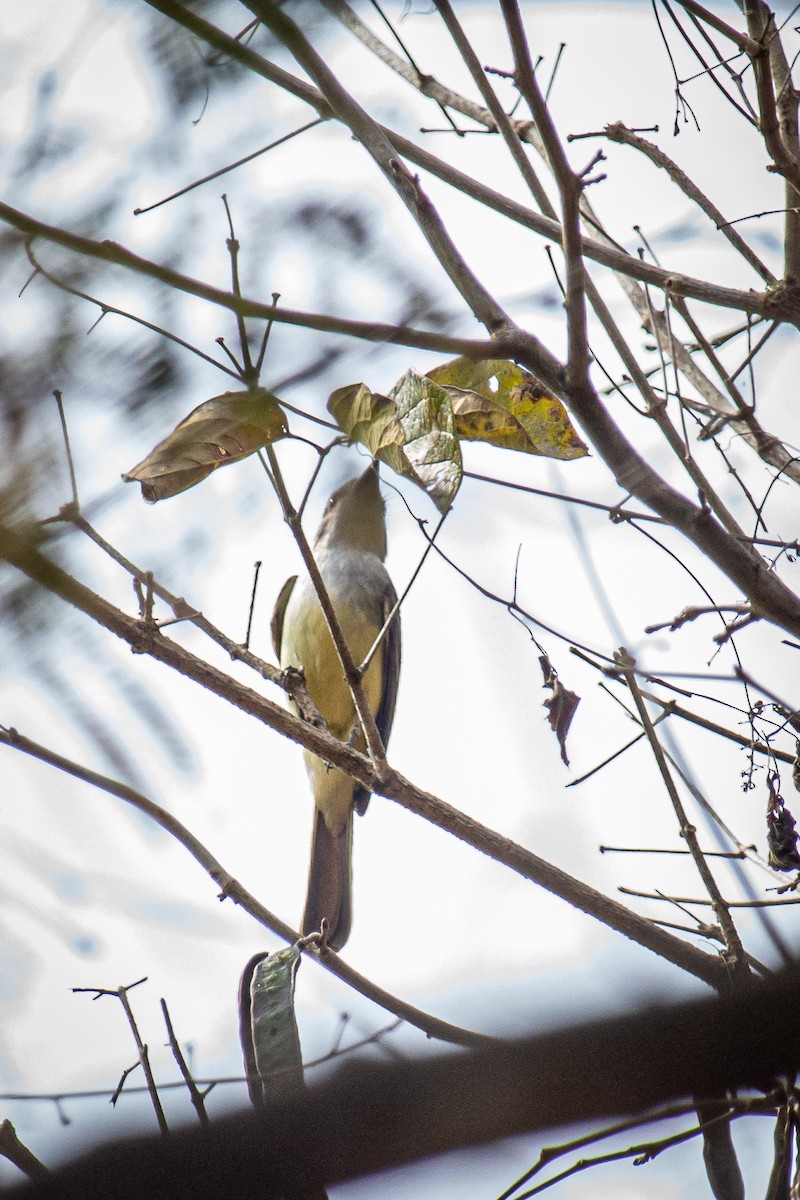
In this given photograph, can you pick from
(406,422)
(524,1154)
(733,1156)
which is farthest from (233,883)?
(524,1154)

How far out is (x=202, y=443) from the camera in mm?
895

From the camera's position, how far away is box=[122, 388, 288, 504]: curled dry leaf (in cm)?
83

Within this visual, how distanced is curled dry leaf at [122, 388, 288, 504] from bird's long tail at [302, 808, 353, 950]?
3.65m

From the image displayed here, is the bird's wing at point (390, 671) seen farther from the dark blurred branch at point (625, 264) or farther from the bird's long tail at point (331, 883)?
the dark blurred branch at point (625, 264)

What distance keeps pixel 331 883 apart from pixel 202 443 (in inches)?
159

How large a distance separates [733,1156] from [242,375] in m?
1.75

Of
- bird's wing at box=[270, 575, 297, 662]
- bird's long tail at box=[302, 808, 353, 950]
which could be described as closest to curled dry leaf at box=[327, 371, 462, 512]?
bird's long tail at box=[302, 808, 353, 950]

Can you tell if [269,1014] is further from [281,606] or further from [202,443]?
[281,606]

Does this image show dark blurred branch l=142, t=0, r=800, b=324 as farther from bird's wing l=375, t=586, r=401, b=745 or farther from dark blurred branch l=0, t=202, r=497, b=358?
bird's wing l=375, t=586, r=401, b=745

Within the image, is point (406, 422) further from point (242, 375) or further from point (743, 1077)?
point (743, 1077)

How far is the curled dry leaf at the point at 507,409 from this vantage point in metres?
1.82

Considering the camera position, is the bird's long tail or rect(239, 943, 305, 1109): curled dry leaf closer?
rect(239, 943, 305, 1109): curled dry leaf

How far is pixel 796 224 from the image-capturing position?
2459 mm

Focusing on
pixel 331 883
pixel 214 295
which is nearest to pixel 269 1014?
pixel 214 295
